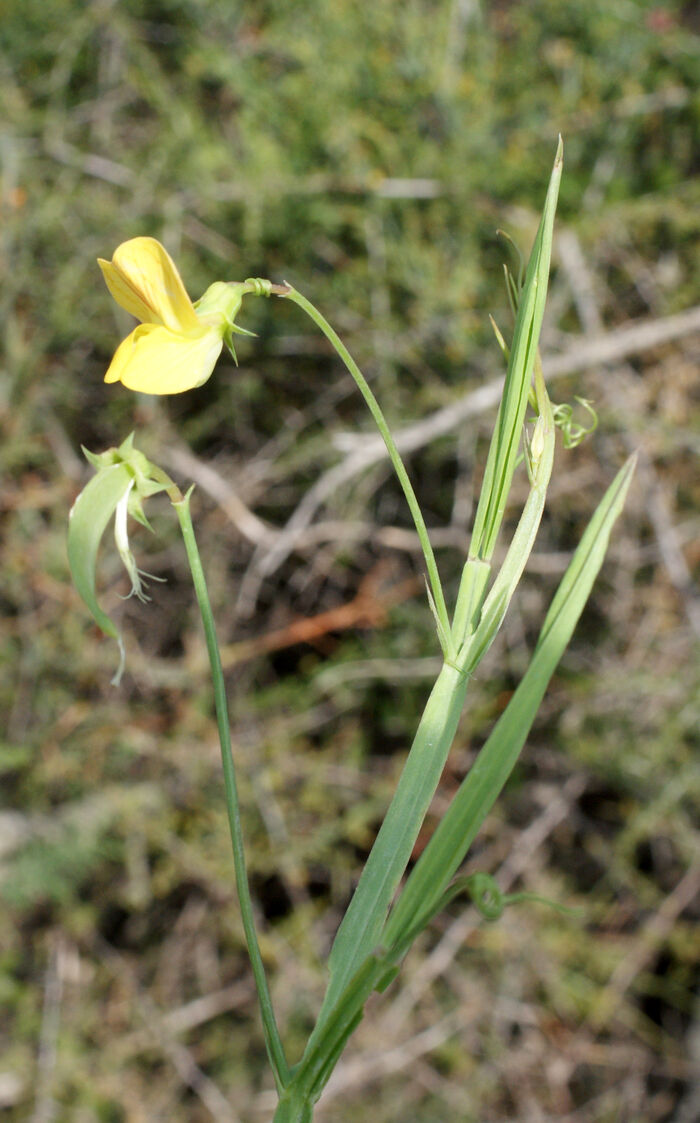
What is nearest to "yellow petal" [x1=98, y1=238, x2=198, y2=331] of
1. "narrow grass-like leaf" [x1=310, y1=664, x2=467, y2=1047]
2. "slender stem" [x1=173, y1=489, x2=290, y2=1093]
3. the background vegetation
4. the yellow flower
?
the yellow flower

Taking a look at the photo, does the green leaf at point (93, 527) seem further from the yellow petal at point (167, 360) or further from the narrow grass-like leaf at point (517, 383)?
the narrow grass-like leaf at point (517, 383)

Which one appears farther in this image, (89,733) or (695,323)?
(89,733)

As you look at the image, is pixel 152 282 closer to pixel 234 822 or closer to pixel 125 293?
pixel 125 293

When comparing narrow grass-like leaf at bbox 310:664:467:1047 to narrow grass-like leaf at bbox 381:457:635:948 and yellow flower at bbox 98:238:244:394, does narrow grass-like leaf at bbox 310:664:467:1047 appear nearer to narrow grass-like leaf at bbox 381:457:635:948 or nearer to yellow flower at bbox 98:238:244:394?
narrow grass-like leaf at bbox 381:457:635:948

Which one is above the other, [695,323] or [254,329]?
[695,323]

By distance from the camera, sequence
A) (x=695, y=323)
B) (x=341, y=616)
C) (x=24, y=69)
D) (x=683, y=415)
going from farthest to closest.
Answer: (x=24, y=69) → (x=341, y=616) → (x=683, y=415) → (x=695, y=323)

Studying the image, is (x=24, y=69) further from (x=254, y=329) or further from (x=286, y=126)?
(x=254, y=329)

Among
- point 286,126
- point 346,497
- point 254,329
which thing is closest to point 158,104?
point 286,126

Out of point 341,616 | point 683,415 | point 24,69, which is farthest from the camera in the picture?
point 24,69
